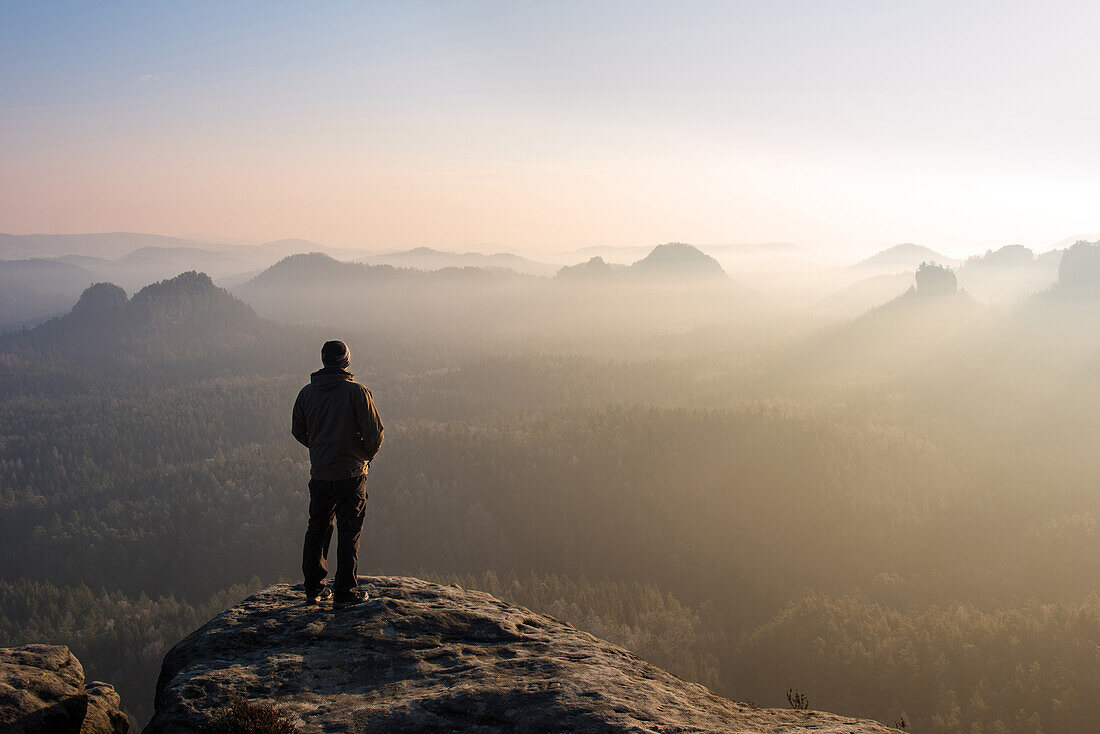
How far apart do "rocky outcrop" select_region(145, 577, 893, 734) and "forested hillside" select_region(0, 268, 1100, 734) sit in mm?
58616

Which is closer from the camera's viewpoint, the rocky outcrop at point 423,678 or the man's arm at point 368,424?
the rocky outcrop at point 423,678

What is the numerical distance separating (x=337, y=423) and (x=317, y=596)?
4.09 m

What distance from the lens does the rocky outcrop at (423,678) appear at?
9180 millimetres

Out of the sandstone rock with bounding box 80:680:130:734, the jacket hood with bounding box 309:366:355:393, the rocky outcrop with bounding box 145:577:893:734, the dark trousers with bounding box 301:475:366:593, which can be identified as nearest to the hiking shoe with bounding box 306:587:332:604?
the rocky outcrop with bounding box 145:577:893:734

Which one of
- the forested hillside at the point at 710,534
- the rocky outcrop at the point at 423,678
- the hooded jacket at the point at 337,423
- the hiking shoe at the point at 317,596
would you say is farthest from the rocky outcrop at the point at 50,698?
the forested hillside at the point at 710,534

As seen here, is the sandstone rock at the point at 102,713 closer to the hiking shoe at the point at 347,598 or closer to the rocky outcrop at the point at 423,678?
the rocky outcrop at the point at 423,678

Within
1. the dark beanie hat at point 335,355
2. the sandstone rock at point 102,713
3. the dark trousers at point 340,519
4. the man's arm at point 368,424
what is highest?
the dark beanie hat at point 335,355

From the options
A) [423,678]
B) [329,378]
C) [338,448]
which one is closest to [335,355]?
[329,378]

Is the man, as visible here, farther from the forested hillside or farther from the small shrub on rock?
the forested hillside

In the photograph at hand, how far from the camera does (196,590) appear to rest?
106 m

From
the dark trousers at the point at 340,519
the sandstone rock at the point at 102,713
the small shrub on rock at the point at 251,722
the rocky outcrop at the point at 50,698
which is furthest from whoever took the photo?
the dark trousers at the point at 340,519

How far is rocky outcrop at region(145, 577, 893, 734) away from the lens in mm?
9180

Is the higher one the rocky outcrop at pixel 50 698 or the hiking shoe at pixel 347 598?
the hiking shoe at pixel 347 598

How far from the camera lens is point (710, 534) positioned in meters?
108
